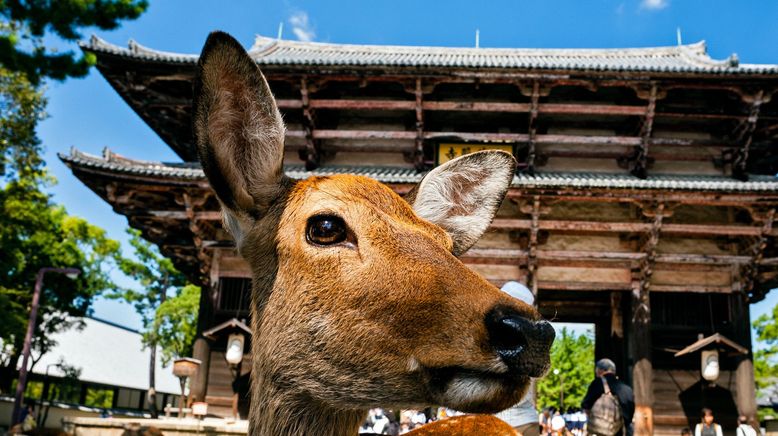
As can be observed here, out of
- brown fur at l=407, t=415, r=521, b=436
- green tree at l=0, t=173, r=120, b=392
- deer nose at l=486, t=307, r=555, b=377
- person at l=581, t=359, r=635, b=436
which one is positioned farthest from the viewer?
green tree at l=0, t=173, r=120, b=392

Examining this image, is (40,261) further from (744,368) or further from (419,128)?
(744,368)

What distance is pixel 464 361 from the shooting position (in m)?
1.27

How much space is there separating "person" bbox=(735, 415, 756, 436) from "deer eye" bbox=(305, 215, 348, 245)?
12.1m

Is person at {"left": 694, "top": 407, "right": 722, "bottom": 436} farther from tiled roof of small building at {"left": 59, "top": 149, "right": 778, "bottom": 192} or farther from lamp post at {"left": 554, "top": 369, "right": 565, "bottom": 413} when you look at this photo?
lamp post at {"left": 554, "top": 369, "right": 565, "bottom": 413}

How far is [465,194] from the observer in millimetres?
2287

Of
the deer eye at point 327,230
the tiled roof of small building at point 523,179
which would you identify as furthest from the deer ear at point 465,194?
the tiled roof of small building at point 523,179

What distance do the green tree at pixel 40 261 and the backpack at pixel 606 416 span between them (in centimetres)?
2362

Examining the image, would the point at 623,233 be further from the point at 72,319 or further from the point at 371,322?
the point at 72,319

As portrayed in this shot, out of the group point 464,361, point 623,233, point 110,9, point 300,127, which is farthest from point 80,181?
point 464,361

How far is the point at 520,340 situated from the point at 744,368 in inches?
508

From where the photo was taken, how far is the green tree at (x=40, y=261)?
24141 millimetres

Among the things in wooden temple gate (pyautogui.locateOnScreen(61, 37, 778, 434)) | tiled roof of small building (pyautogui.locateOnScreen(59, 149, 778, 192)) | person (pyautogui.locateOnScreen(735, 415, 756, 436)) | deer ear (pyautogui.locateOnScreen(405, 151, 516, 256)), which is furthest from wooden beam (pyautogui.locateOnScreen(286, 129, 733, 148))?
deer ear (pyautogui.locateOnScreen(405, 151, 516, 256))

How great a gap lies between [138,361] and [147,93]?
3216cm

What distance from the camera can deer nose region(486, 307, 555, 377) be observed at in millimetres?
1234
